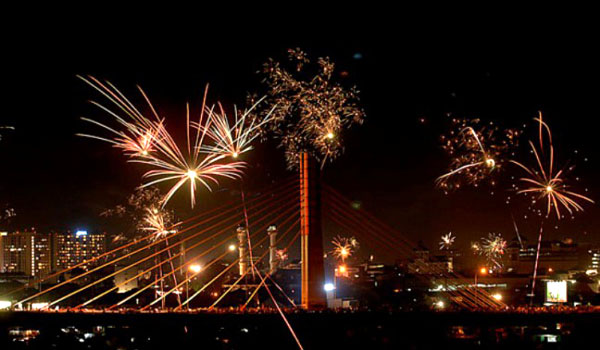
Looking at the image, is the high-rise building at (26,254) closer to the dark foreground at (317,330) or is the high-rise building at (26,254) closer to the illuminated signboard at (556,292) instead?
the illuminated signboard at (556,292)

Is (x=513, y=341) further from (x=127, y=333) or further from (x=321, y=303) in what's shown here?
(x=127, y=333)

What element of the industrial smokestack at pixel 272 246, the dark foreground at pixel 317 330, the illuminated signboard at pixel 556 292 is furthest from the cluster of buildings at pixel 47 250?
the dark foreground at pixel 317 330

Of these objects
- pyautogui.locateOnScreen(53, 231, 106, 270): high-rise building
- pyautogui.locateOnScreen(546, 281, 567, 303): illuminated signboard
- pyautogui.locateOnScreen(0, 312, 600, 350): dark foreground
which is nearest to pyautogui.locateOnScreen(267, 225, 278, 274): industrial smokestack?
pyautogui.locateOnScreen(0, 312, 600, 350): dark foreground

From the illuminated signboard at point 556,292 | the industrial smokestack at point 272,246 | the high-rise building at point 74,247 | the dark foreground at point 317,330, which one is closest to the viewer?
the dark foreground at point 317,330

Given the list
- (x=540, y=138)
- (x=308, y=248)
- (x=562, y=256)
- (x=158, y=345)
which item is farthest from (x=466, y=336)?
(x=562, y=256)

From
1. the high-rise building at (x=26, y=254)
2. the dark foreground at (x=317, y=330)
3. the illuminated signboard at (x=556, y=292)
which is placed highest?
the high-rise building at (x=26, y=254)

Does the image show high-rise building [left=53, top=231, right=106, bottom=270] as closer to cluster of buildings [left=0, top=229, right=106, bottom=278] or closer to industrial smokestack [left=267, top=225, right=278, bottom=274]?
cluster of buildings [left=0, top=229, right=106, bottom=278]
